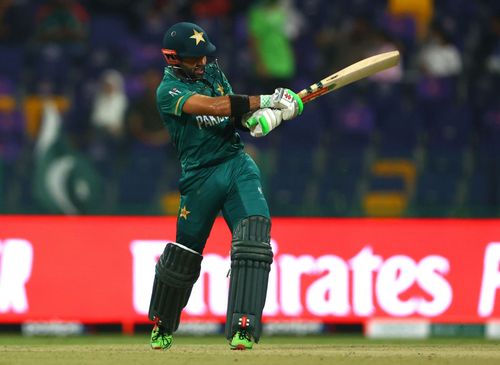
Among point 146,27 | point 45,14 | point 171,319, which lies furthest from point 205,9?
point 171,319

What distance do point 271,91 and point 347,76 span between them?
644 centimetres

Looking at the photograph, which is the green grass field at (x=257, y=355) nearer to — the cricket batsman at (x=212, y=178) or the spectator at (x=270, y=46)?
the cricket batsman at (x=212, y=178)

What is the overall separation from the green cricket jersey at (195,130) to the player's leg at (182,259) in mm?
174

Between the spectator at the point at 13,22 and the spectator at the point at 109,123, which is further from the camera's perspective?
the spectator at the point at 13,22

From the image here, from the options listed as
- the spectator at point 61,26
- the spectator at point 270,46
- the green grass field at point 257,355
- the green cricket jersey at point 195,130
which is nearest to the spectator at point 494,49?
the spectator at point 270,46

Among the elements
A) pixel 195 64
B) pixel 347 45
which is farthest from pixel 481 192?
pixel 195 64

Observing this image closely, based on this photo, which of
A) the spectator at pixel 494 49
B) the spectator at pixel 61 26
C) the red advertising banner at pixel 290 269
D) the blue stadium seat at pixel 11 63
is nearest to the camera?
the red advertising banner at pixel 290 269

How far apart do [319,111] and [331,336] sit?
408 cm

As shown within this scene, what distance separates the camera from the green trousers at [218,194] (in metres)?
7.75

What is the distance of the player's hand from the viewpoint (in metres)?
7.54

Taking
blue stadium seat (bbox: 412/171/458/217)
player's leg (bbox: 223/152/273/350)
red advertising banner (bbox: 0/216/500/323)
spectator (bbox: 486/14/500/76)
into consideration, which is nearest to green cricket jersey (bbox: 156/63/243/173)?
player's leg (bbox: 223/152/273/350)

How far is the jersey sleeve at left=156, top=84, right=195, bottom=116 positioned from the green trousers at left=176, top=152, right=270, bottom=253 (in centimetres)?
45

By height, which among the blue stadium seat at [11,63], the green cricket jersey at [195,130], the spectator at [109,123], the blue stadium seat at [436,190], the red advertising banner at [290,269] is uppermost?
the blue stadium seat at [11,63]

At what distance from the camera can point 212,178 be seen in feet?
25.6
